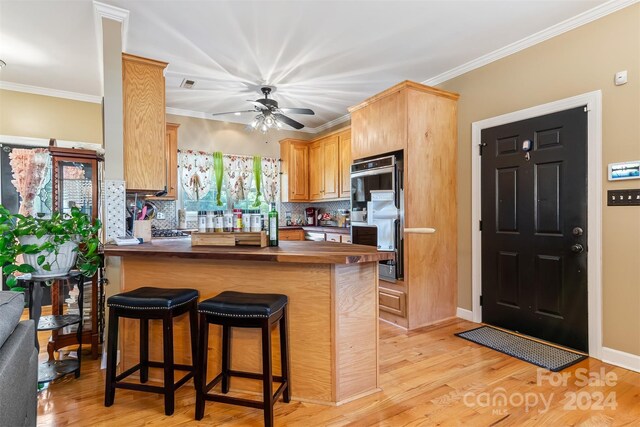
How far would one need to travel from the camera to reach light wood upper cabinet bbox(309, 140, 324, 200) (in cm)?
577

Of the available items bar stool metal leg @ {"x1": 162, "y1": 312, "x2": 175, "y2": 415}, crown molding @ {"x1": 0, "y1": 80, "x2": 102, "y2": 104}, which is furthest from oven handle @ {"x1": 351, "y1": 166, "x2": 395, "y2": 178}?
crown molding @ {"x1": 0, "y1": 80, "x2": 102, "y2": 104}

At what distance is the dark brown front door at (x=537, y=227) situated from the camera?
9.02ft

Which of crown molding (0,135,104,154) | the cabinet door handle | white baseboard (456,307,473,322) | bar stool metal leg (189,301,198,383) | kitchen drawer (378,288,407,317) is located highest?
crown molding (0,135,104,154)

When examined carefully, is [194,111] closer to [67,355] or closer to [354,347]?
[67,355]

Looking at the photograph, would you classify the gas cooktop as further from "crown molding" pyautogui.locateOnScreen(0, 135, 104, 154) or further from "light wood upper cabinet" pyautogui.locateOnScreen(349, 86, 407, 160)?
"light wood upper cabinet" pyautogui.locateOnScreen(349, 86, 407, 160)

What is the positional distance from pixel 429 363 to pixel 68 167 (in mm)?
3328

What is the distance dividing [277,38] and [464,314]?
342 centimetres

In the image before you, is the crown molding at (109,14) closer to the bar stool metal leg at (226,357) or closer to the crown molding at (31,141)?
the crown molding at (31,141)

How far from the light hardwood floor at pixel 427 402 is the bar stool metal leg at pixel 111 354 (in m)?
0.08

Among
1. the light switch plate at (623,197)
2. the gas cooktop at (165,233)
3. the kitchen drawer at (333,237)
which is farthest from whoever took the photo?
the kitchen drawer at (333,237)

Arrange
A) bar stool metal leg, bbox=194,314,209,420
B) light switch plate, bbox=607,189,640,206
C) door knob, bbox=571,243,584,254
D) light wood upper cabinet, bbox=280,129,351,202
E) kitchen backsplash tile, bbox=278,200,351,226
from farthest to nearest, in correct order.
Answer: kitchen backsplash tile, bbox=278,200,351,226, light wood upper cabinet, bbox=280,129,351,202, door knob, bbox=571,243,584,254, light switch plate, bbox=607,189,640,206, bar stool metal leg, bbox=194,314,209,420

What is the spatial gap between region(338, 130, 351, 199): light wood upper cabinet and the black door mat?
2.69 m

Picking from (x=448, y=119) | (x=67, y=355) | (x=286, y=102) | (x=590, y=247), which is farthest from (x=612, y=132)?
(x=67, y=355)

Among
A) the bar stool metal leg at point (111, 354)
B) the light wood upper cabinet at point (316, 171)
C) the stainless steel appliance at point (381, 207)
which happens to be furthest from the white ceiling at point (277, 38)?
the bar stool metal leg at point (111, 354)
